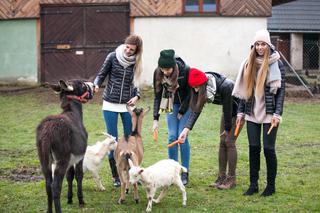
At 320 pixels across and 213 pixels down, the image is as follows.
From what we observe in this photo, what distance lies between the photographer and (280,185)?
7.68m

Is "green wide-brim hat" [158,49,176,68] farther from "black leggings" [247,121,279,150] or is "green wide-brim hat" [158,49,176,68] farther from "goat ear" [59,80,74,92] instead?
"black leggings" [247,121,279,150]

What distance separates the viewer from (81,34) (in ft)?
63.0

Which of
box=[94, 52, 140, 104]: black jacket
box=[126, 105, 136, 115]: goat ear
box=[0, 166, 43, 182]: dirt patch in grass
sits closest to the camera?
box=[126, 105, 136, 115]: goat ear

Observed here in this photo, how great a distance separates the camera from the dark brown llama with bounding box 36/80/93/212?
5.98m

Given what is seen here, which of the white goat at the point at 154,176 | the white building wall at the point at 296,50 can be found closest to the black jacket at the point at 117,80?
the white goat at the point at 154,176

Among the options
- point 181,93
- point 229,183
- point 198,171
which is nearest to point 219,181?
point 229,183

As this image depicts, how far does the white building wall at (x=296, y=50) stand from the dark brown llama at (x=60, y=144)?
80.3 feet

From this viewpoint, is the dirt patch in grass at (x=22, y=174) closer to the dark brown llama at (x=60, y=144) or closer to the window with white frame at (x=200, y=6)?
the dark brown llama at (x=60, y=144)

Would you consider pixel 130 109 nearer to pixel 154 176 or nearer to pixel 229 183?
pixel 154 176

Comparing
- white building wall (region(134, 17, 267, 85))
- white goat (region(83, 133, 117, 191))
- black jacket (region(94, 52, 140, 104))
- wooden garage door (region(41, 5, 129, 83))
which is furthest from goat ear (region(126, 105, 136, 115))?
wooden garage door (region(41, 5, 129, 83))

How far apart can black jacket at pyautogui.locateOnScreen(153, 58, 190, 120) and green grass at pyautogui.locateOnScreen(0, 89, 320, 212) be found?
106 cm

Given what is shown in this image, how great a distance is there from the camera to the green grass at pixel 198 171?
673cm

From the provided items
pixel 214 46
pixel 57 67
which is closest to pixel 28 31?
pixel 57 67

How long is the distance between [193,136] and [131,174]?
18.7ft
